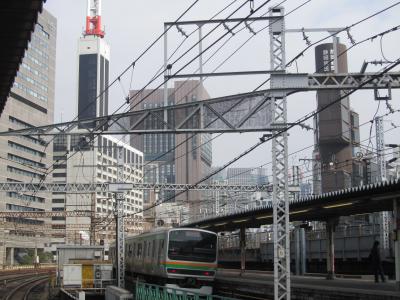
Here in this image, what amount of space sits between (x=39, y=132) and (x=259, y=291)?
10128mm

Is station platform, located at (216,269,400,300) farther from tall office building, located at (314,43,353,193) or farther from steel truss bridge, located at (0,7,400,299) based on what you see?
tall office building, located at (314,43,353,193)

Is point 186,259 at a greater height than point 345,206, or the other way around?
point 345,206

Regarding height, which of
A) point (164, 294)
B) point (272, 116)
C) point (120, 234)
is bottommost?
point (164, 294)

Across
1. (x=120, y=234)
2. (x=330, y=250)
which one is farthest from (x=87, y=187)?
(x=330, y=250)

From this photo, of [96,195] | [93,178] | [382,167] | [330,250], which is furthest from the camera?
[96,195]

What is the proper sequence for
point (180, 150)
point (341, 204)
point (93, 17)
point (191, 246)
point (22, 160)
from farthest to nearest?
point (93, 17), point (22, 160), point (180, 150), point (191, 246), point (341, 204)

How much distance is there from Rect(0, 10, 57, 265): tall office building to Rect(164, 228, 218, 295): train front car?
8086 centimetres

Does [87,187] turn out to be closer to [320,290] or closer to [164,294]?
[320,290]

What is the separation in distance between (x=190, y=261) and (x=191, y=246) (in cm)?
62

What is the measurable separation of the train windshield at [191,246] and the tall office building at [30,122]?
8083 centimetres

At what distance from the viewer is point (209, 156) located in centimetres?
7431

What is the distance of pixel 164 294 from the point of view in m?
16.4

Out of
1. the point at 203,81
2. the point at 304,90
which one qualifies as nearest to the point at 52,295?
the point at 203,81

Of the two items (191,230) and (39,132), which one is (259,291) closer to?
(191,230)
